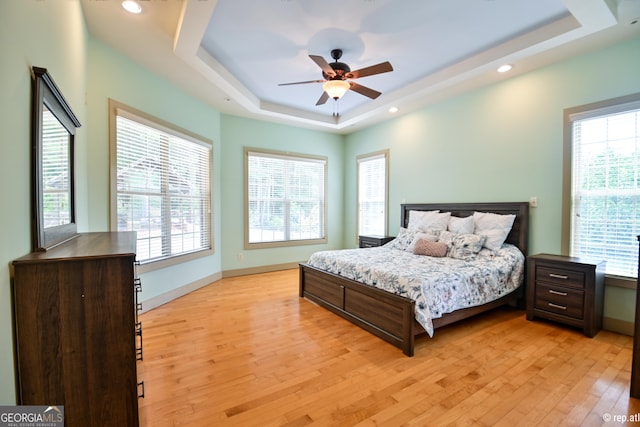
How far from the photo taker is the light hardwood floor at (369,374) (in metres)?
1.73

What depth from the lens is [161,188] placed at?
12.1ft

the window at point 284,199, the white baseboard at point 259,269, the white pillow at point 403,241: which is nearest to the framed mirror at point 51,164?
the white baseboard at point 259,269

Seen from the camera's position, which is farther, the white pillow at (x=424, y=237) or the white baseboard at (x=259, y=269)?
the white baseboard at (x=259, y=269)

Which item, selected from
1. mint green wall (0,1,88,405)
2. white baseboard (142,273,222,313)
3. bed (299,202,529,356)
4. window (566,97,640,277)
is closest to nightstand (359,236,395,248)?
bed (299,202,529,356)

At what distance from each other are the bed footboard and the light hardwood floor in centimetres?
11

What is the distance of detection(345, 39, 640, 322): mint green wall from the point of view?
2939 mm

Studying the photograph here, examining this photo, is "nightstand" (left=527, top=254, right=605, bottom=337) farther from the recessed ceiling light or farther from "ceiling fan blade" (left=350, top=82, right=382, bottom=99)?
the recessed ceiling light

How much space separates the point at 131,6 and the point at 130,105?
1.13 m

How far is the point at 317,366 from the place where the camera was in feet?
7.41

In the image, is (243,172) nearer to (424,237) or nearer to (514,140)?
(424,237)

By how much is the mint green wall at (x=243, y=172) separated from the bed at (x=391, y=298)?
1725 millimetres

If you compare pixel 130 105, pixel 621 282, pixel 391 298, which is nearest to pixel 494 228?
pixel 621 282

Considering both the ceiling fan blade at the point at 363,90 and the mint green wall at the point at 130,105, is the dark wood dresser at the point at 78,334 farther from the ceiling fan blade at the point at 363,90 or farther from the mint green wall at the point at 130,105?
the ceiling fan blade at the point at 363,90

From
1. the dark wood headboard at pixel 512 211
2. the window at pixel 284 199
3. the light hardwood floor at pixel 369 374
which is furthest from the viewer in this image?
the window at pixel 284 199
